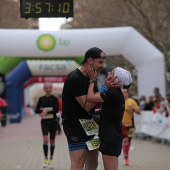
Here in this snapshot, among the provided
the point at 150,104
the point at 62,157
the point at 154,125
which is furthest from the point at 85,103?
the point at 150,104

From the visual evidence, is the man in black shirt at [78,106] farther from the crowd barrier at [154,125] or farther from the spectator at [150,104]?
the spectator at [150,104]

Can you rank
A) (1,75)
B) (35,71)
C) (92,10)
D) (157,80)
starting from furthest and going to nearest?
(92,10) < (35,71) < (1,75) < (157,80)

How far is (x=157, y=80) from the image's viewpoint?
70.3 feet

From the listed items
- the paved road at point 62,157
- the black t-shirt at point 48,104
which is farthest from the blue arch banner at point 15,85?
the black t-shirt at point 48,104

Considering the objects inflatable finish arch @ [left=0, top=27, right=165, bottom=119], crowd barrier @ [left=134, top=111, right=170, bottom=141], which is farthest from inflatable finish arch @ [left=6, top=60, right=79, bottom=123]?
crowd barrier @ [left=134, top=111, right=170, bottom=141]

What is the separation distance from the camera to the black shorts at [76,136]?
6352mm

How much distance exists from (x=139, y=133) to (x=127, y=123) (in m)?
9.06

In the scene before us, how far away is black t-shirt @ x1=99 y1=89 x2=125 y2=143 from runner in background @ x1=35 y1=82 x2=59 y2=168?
5425mm

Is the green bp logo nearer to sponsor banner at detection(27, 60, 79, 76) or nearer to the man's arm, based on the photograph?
sponsor banner at detection(27, 60, 79, 76)

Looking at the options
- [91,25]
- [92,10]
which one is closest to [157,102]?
[92,10]

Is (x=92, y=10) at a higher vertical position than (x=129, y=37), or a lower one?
higher

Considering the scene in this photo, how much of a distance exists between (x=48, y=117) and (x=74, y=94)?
5.59 meters

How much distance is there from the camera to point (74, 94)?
636 centimetres

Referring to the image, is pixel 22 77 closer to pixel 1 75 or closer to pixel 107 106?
pixel 1 75
